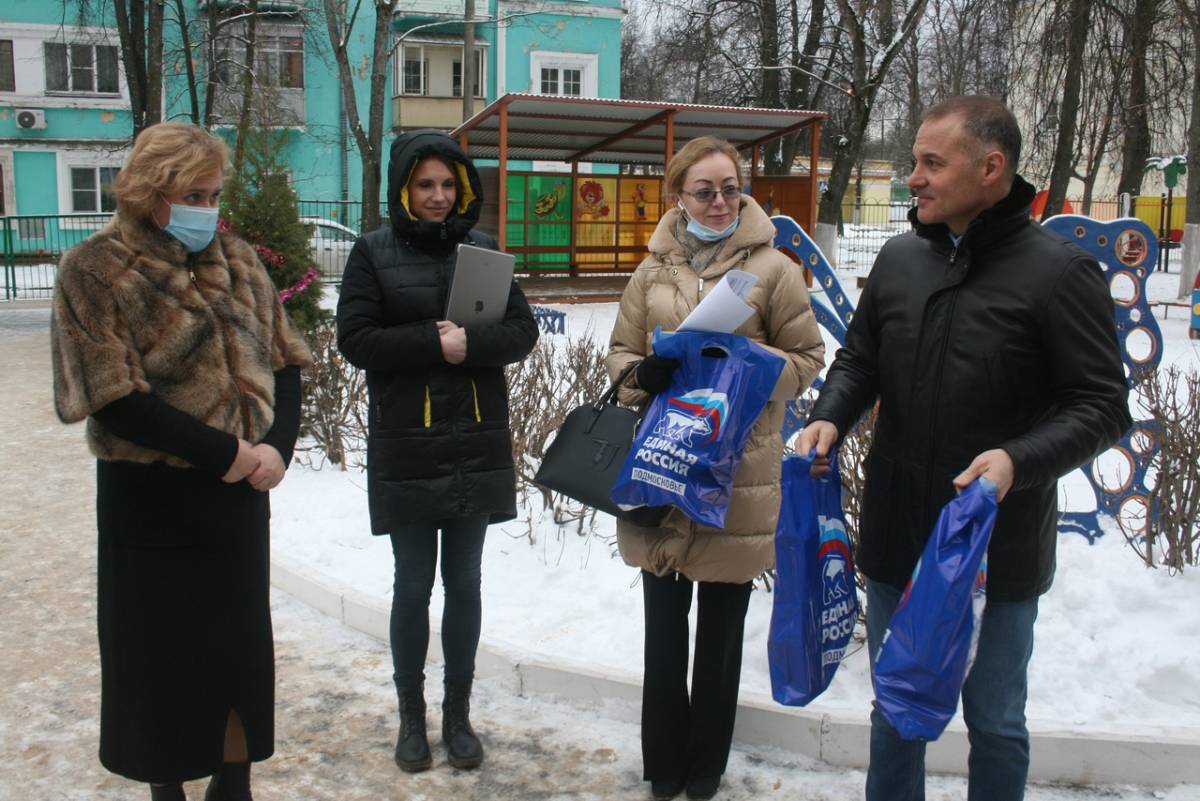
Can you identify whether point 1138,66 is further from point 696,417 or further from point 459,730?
point 459,730

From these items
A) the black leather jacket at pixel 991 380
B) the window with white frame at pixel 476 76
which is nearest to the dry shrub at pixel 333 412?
the black leather jacket at pixel 991 380

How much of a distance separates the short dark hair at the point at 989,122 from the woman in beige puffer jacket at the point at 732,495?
0.85 metres

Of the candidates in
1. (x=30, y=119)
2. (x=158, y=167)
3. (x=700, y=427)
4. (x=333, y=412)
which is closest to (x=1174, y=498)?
(x=700, y=427)

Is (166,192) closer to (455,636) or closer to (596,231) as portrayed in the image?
(455,636)

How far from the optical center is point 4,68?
29.6 metres

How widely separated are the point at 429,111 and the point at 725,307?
30827 millimetres

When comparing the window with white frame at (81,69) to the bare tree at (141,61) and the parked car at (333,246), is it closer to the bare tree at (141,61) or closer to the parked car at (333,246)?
the parked car at (333,246)

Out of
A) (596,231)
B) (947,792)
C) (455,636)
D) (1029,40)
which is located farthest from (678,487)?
(596,231)

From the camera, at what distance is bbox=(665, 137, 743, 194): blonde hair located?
3.15 metres

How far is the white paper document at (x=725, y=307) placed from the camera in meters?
2.90

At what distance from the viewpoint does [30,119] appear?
96.0 ft

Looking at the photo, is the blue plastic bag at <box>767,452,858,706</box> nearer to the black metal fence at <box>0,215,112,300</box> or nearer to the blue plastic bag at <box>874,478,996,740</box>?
the blue plastic bag at <box>874,478,996,740</box>

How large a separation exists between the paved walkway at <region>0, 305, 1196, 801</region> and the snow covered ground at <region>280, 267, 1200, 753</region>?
239mm

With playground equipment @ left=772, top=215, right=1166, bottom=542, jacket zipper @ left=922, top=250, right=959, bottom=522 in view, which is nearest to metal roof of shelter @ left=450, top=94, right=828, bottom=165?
playground equipment @ left=772, top=215, right=1166, bottom=542
